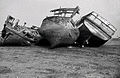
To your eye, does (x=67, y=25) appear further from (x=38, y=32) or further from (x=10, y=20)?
(x=10, y=20)

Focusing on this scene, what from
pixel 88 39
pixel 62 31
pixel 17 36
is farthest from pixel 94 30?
pixel 17 36

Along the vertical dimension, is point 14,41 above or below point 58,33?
below

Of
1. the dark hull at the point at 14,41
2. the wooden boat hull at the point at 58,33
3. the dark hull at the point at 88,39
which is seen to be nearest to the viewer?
the wooden boat hull at the point at 58,33

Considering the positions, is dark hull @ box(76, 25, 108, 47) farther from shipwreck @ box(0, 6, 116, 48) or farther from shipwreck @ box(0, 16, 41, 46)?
shipwreck @ box(0, 16, 41, 46)

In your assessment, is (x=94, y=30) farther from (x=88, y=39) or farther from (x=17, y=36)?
(x=17, y=36)

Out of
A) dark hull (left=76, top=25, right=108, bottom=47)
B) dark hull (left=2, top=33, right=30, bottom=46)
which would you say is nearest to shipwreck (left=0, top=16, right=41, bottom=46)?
dark hull (left=2, top=33, right=30, bottom=46)

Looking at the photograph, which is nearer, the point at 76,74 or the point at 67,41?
the point at 76,74

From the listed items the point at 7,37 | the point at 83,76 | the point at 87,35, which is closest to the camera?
the point at 83,76

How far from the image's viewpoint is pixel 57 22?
40.4 ft

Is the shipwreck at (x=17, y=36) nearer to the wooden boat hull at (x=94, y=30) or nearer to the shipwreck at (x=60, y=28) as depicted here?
the shipwreck at (x=60, y=28)

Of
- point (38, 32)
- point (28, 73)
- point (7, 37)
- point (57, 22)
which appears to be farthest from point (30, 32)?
point (28, 73)

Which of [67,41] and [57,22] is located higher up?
[57,22]

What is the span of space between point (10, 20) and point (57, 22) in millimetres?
4480

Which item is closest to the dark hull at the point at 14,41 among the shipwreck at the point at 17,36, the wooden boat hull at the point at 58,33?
the shipwreck at the point at 17,36
